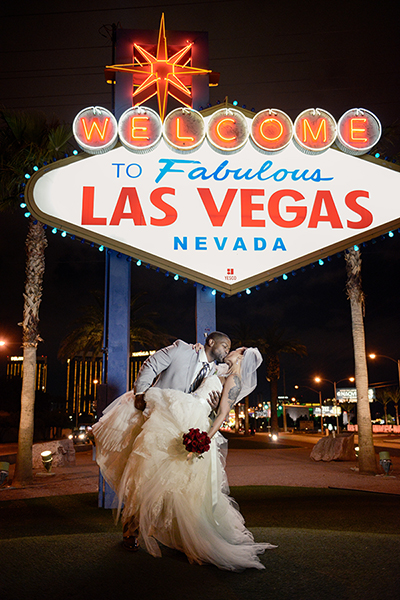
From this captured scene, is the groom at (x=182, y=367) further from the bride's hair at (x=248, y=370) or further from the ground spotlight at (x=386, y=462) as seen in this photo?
the ground spotlight at (x=386, y=462)

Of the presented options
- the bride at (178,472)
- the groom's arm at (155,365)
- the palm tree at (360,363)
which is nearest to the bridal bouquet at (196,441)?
the bride at (178,472)

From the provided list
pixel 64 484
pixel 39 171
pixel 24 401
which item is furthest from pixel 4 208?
pixel 64 484

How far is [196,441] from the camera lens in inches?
178

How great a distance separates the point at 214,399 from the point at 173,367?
54cm

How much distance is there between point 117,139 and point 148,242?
206 cm

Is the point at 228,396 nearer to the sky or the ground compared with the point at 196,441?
nearer to the sky

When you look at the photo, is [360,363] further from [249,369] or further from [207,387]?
[207,387]

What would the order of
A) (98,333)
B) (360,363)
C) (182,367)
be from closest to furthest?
1. (182,367)
2. (360,363)
3. (98,333)

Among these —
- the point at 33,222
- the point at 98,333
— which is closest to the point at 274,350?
the point at 98,333

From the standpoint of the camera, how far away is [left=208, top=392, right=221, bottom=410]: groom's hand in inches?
198

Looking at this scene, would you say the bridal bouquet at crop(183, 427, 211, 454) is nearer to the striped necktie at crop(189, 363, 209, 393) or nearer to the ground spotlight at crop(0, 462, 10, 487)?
the striped necktie at crop(189, 363, 209, 393)

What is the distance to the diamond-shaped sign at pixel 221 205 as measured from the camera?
8.13 metres

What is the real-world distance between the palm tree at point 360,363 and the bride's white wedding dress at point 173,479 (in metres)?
A: 10.7

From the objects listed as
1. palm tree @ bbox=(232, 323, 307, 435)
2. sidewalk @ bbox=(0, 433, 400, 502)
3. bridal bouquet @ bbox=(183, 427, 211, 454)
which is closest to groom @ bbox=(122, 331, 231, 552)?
bridal bouquet @ bbox=(183, 427, 211, 454)
